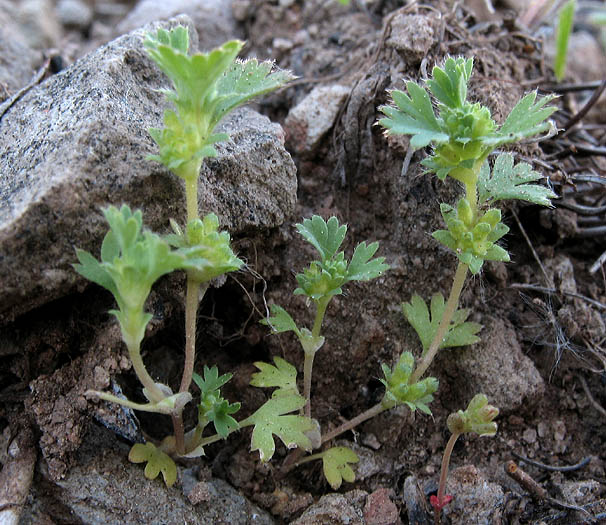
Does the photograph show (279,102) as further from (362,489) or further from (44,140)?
(362,489)

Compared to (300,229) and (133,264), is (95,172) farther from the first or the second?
(300,229)

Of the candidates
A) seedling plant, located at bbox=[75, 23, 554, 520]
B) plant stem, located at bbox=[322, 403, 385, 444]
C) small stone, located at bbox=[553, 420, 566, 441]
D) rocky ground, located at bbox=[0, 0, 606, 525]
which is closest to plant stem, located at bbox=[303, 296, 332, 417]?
seedling plant, located at bbox=[75, 23, 554, 520]

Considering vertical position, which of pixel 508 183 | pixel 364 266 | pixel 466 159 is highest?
pixel 466 159

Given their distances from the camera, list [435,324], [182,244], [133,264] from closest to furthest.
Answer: [133,264] → [182,244] → [435,324]

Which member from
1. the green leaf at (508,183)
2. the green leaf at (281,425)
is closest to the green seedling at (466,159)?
the green leaf at (508,183)

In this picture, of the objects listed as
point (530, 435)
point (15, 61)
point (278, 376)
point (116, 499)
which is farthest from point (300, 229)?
point (15, 61)

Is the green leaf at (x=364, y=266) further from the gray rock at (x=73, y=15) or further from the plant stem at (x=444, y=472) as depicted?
the gray rock at (x=73, y=15)
